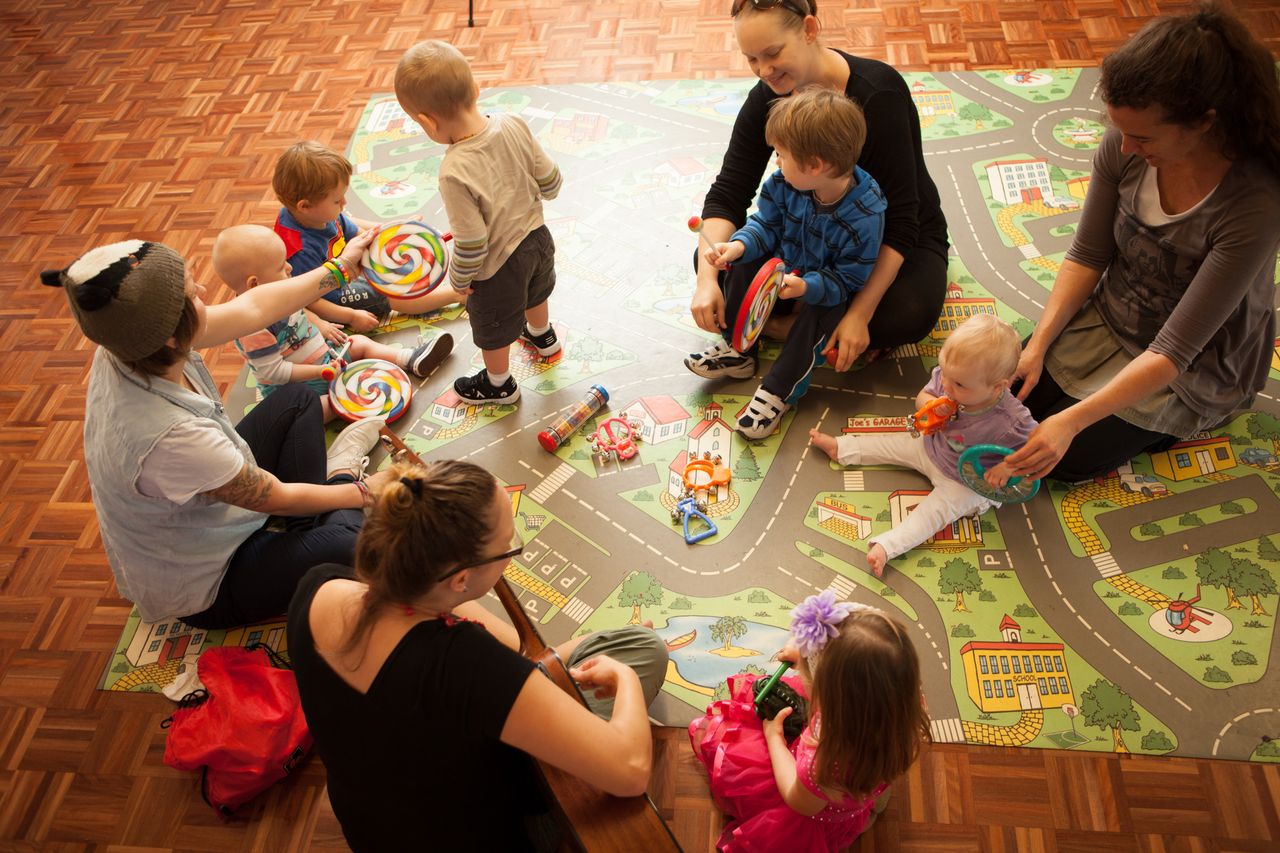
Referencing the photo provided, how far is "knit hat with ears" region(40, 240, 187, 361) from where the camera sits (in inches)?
73.4

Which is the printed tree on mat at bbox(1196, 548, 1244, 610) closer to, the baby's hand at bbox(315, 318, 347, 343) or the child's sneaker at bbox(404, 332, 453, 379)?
the child's sneaker at bbox(404, 332, 453, 379)

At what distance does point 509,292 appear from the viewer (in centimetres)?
276

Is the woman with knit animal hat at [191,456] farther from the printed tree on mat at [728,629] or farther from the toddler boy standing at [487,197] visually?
the printed tree on mat at [728,629]

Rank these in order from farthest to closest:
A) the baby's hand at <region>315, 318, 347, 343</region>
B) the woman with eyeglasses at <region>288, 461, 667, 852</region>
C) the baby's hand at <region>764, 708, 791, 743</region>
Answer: the baby's hand at <region>315, 318, 347, 343</region>
the baby's hand at <region>764, 708, 791, 743</region>
the woman with eyeglasses at <region>288, 461, 667, 852</region>

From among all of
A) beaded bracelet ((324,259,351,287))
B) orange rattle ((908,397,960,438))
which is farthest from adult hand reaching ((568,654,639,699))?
beaded bracelet ((324,259,351,287))

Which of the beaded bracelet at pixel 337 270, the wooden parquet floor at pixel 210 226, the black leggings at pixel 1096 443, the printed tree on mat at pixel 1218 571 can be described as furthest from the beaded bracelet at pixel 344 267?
the printed tree on mat at pixel 1218 571

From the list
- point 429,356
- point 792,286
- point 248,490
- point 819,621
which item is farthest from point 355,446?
point 819,621

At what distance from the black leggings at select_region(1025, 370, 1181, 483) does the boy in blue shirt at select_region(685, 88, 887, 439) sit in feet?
2.07

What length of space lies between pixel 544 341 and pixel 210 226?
165cm

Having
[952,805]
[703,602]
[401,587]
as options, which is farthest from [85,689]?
[952,805]

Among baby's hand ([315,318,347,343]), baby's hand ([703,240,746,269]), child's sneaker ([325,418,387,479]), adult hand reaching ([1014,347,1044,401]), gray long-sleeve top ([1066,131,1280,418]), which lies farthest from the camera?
baby's hand ([315,318,347,343])

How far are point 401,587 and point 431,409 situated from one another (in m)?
1.56

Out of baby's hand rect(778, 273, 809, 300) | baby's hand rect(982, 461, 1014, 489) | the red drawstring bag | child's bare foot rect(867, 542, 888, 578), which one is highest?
baby's hand rect(778, 273, 809, 300)

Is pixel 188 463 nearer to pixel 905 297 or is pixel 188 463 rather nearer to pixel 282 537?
pixel 282 537
